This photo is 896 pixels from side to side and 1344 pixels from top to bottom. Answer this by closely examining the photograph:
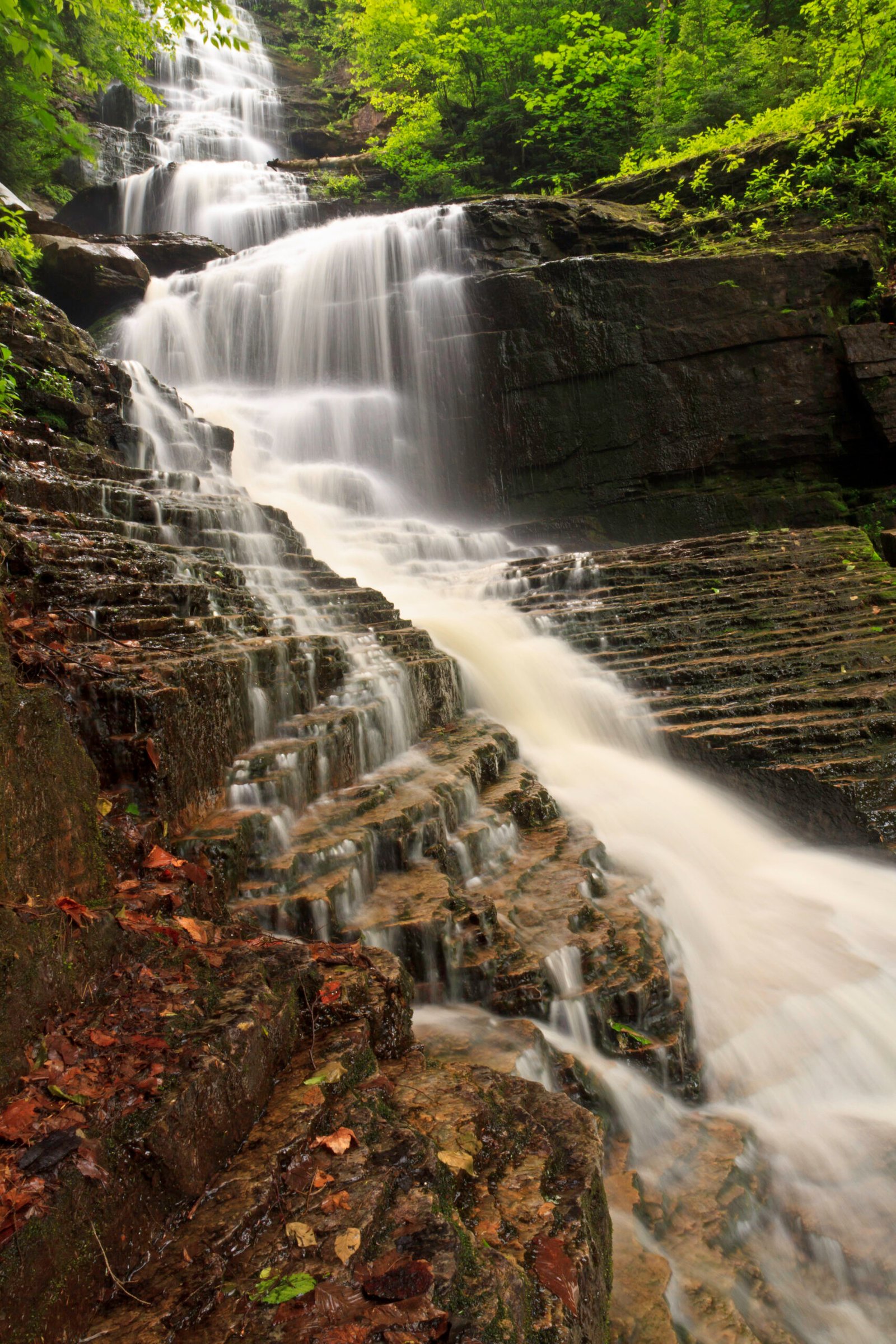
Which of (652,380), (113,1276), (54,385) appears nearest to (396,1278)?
(113,1276)

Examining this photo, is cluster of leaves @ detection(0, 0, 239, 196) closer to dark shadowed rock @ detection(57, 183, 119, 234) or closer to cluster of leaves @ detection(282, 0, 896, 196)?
dark shadowed rock @ detection(57, 183, 119, 234)

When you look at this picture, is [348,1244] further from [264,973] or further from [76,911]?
[76,911]

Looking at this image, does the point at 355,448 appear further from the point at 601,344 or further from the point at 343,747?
the point at 343,747

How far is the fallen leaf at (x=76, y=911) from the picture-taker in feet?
7.84

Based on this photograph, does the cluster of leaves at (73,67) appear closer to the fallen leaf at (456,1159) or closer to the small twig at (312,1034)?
the small twig at (312,1034)

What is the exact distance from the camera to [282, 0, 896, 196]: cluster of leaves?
1409 centimetres

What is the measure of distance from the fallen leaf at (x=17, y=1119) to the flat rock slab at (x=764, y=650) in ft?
19.6

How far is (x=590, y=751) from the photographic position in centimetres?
716

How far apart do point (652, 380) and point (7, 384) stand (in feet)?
32.6

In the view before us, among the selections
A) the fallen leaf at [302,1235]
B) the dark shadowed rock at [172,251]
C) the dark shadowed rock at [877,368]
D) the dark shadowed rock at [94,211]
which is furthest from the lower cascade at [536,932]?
the dark shadowed rock at [94,211]

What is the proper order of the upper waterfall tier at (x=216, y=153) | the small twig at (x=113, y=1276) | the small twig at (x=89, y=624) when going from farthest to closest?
1. the upper waterfall tier at (x=216, y=153)
2. the small twig at (x=89, y=624)
3. the small twig at (x=113, y=1276)

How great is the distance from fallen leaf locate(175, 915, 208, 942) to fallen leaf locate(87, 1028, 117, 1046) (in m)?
0.70

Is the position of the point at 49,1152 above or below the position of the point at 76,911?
below

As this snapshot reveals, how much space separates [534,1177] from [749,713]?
538cm
